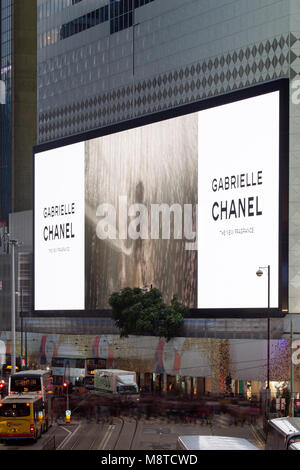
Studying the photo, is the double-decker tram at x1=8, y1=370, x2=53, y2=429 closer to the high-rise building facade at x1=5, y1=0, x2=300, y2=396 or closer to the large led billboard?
the high-rise building facade at x1=5, y1=0, x2=300, y2=396

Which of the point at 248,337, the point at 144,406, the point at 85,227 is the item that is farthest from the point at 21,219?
the point at 144,406

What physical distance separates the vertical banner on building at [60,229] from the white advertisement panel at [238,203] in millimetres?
30906

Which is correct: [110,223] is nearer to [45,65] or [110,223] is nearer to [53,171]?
[53,171]

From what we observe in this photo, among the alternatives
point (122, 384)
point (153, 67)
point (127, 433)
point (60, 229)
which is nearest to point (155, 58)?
point (153, 67)

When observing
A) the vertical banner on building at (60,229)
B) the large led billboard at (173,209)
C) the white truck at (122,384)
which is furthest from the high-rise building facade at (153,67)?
the white truck at (122,384)

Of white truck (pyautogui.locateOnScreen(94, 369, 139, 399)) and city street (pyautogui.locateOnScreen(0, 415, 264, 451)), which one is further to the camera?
white truck (pyautogui.locateOnScreen(94, 369, 139, 399))

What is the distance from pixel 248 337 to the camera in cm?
10412

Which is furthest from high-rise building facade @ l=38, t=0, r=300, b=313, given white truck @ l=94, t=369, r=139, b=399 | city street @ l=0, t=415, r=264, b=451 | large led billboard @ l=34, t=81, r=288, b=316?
city street @ l=0, t=415, r=264, b=451

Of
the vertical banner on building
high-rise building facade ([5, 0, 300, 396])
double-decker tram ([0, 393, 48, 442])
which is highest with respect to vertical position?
high-rise building facade ([5, 0, 300, 396])

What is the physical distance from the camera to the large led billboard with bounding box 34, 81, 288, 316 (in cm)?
10312

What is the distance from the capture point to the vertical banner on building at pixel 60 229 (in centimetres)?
14050

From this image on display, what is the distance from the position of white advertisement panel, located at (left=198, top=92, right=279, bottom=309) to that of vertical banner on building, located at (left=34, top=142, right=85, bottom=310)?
3091cm

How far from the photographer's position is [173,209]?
12006 centimetres

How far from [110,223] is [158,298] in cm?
1963
